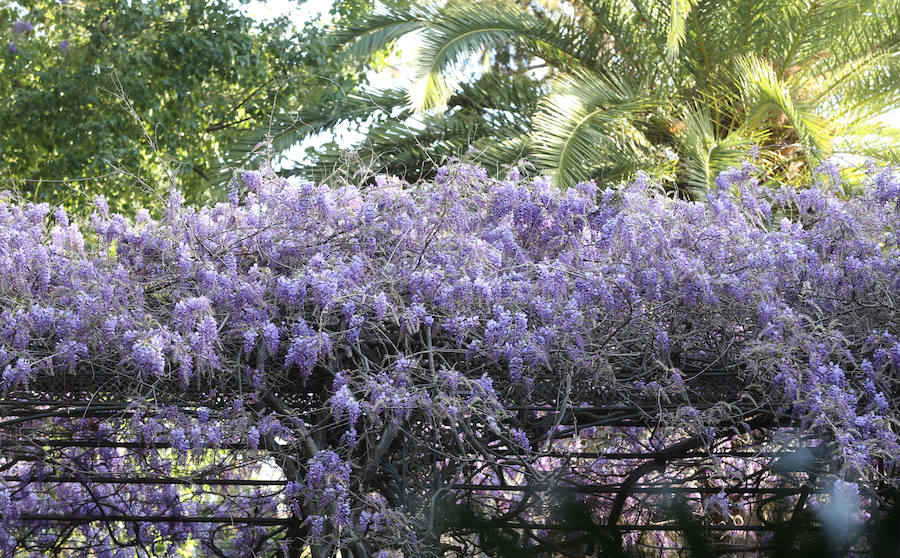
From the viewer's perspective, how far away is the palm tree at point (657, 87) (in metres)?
8.23

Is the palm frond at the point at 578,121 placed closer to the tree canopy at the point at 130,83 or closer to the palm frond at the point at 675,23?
the palm frond at the point at 675,23

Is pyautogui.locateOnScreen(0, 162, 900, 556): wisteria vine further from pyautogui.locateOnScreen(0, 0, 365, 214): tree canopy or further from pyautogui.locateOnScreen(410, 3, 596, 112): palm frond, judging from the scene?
pyautogui.locateOnScreen(0, 0, 365, 214): tree canopy

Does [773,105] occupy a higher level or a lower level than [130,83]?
lower

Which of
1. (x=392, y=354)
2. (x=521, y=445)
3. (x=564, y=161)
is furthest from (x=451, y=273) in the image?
(x=564, y=161)

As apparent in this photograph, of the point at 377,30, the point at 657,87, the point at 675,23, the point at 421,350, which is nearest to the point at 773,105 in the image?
the point at 675,23

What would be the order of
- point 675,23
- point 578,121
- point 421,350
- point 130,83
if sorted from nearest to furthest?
point 421,350 → point 675,23 → point 578,121 → point 130,83

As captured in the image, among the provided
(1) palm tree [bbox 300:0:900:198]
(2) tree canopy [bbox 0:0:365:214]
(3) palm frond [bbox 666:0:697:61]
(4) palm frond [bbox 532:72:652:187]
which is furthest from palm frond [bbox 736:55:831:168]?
(2) tree canopy [bbox 0:0:365:214]

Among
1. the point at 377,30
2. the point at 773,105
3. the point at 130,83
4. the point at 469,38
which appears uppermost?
the point at 377,30

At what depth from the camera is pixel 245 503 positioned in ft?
15.1

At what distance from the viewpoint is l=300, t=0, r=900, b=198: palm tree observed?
8.23m

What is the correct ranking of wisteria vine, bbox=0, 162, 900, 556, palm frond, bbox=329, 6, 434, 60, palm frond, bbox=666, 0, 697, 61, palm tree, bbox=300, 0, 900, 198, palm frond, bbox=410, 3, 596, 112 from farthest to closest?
1. palm frond, bbox=329, 6, 434, 60
2. palm frond, bbox=410, 3, 596, 112
3. palm tree, bbox=300, 0, 900, 198
4. palm frond, bbox=666, 0, 697, 61
5. wisteria vine, bbox=0, 162, 900, 556

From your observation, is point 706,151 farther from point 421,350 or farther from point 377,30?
point 421,350

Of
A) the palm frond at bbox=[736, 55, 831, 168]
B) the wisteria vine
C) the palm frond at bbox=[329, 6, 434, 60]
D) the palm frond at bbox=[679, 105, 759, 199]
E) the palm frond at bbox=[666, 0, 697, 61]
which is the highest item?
the palm frond at bbox=[329, 6, 434, 60]

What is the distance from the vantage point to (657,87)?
9469 millimetres
